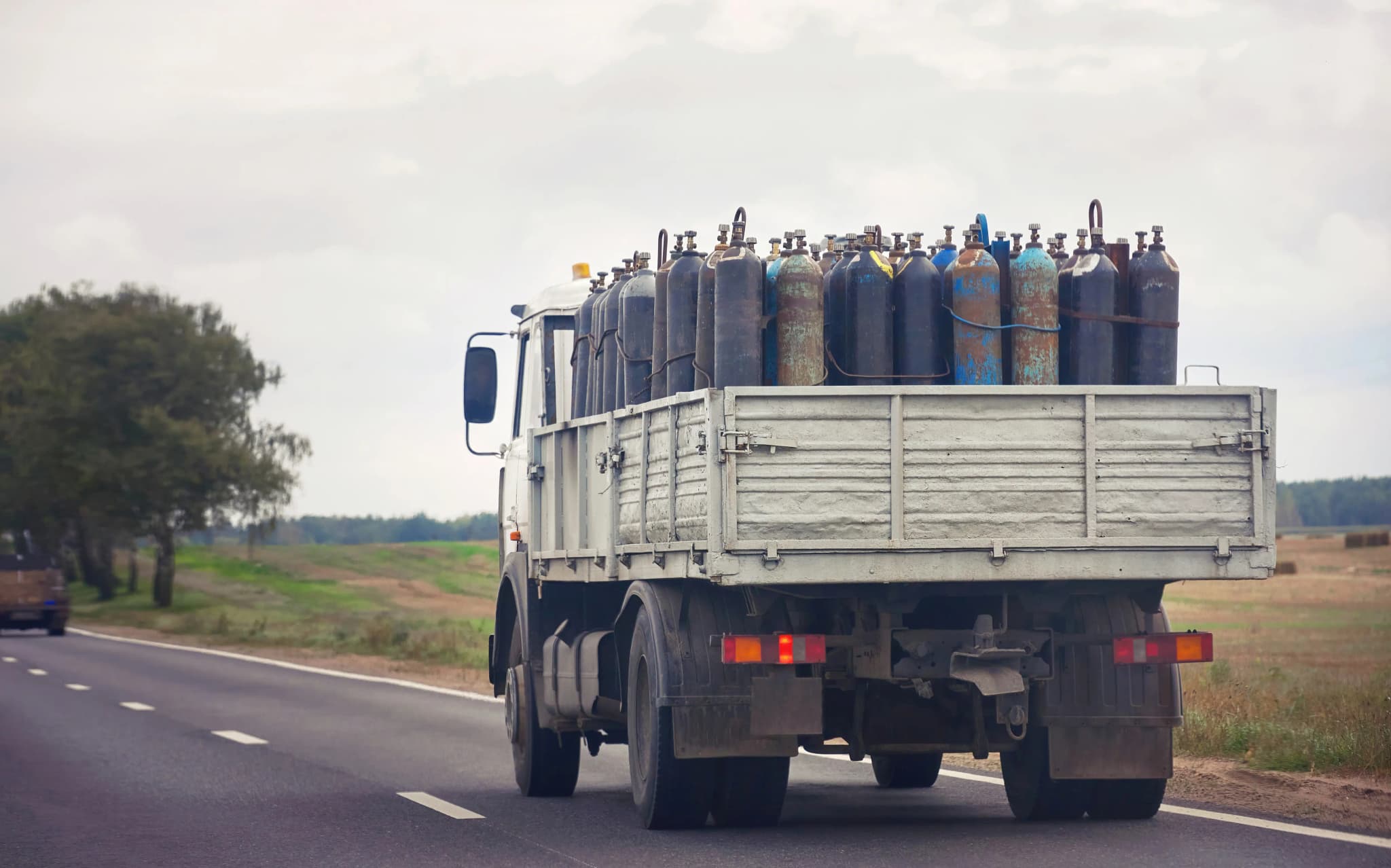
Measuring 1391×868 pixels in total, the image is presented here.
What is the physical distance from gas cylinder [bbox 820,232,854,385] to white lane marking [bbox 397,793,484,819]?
342cm

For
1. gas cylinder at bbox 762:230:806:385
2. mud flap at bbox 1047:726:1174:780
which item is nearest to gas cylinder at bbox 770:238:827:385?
gas cylinder at bbox 762:230:806:385

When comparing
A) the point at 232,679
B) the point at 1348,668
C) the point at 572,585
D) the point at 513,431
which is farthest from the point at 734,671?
the point at 232,679

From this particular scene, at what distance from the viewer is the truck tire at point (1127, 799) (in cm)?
966

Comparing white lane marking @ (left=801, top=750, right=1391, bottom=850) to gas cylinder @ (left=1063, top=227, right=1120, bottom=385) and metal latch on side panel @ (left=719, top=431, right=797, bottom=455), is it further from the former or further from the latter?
metal latch on side panel @ (left=719, top=431, right=797, bottom=455)

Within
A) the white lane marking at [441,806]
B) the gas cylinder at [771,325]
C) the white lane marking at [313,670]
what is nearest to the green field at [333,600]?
the white lane marking at [313,670]

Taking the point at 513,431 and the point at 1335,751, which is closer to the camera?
the point at 1335,751

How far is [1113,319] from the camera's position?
927 cm

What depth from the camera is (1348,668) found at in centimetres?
2369

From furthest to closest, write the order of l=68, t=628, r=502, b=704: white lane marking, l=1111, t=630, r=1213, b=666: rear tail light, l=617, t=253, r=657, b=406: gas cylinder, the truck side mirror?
l=68, t=628, r=502, b=704: white lane marking, the truck side mirror, l=617, t=253, r=657, b=406: gas cylinder, l=1111, t=630, r=1213, b=666: rear tail light

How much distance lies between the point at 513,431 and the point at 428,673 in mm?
15178

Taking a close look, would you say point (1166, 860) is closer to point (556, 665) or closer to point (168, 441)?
point (556, 665)

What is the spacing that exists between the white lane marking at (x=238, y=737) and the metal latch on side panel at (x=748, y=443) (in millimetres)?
9405

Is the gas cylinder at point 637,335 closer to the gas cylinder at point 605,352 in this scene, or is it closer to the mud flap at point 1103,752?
the gas cylinder at point 605,352

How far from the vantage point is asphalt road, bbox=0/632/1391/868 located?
28.8ft
